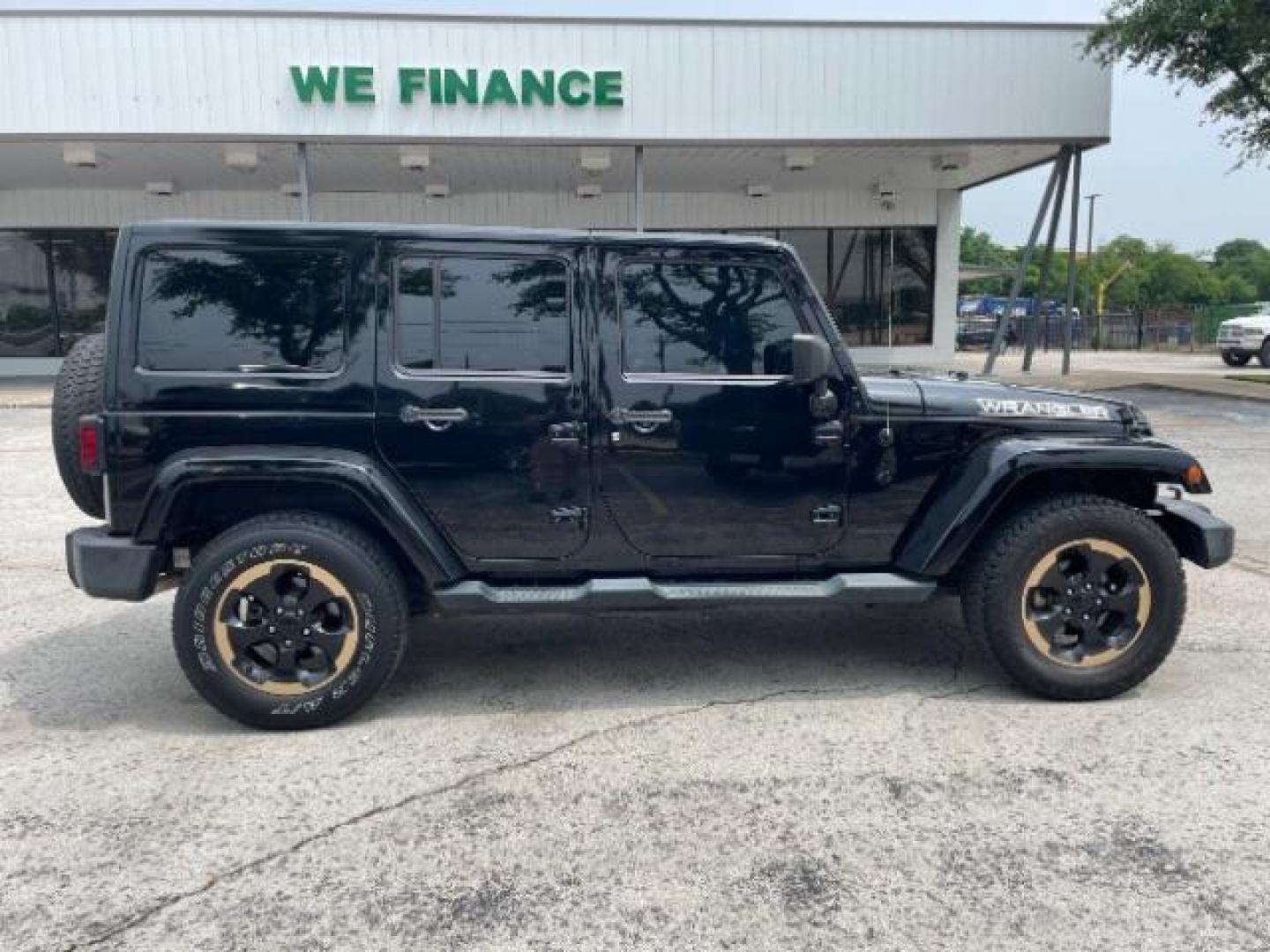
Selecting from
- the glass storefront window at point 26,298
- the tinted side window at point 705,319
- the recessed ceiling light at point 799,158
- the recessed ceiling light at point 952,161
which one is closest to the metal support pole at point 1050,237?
the recessed ceiling light at point 952,161

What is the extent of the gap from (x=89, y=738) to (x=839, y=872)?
281cm

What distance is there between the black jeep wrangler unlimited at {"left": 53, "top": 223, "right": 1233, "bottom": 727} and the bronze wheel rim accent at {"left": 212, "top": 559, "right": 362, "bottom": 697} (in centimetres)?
1

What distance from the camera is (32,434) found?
12.3 meters

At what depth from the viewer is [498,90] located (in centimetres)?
1448

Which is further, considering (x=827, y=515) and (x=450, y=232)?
(x=827, y=515)

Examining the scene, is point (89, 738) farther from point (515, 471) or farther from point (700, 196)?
point (700, 196)

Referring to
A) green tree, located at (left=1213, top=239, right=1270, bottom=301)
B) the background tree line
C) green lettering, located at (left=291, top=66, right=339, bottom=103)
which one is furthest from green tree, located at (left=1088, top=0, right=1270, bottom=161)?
green tree, located at (left=1213, top=239, right=1270, bottom=301)

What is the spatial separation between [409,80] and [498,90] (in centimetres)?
137

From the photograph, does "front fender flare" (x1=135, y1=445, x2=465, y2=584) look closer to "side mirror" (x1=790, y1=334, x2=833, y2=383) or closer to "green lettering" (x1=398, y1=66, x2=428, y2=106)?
"side mirror" (x1=790, y1=334, x2=833, y2=383)

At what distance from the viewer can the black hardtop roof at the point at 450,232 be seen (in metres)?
3.47

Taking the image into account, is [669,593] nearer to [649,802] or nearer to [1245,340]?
[649,802]

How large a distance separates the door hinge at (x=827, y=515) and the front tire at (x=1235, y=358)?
2659 cm

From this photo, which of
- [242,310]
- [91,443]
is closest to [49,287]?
[91,443]

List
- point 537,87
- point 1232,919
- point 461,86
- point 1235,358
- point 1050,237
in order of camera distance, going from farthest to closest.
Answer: point 1235,358
point 1050,237
point 537,87
point 461,86
point 1232,919
